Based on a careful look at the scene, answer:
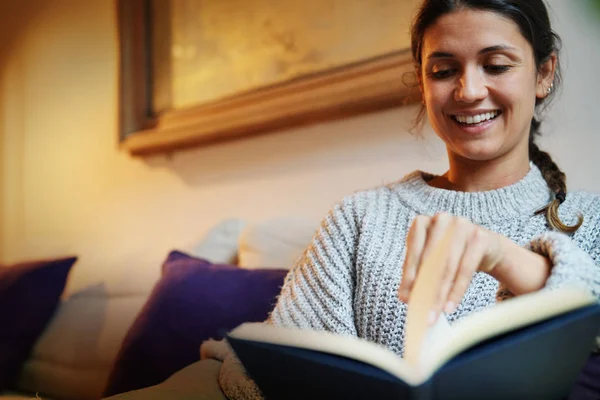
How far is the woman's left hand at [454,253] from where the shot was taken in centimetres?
52

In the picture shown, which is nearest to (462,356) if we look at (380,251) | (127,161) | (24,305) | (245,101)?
(380,251)

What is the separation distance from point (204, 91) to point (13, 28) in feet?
4.07

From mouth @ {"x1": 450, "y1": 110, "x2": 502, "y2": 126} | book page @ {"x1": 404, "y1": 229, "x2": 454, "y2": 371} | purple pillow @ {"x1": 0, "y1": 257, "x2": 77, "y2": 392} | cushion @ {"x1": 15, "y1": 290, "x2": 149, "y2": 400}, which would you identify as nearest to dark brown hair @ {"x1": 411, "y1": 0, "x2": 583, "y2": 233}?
mouth @ {"x1": 450, "y1": 110, "x2": 502, "y2": 126}

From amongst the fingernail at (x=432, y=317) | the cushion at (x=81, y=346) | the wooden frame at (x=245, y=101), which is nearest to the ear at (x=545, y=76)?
the wooden frame at (x=245, y=101)

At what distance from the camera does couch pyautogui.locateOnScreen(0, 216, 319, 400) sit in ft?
4.11

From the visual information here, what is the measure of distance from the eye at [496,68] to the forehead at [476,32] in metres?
0.03

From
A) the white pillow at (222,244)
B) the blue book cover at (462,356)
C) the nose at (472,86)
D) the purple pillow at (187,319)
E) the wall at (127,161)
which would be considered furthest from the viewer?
the white pillow at (222,244)

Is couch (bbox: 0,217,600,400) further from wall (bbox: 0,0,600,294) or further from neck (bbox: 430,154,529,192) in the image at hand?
neck (bbox: 430,154,529,192)

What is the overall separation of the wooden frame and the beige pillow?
0.26m

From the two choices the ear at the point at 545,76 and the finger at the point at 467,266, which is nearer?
the finger at the point at 467,266

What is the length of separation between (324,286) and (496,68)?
381mm

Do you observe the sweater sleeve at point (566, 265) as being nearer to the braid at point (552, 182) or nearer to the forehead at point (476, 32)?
the braid at point (552, 182)

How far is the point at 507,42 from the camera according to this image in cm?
76

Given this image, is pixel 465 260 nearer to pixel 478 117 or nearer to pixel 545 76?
pixel 478 117
